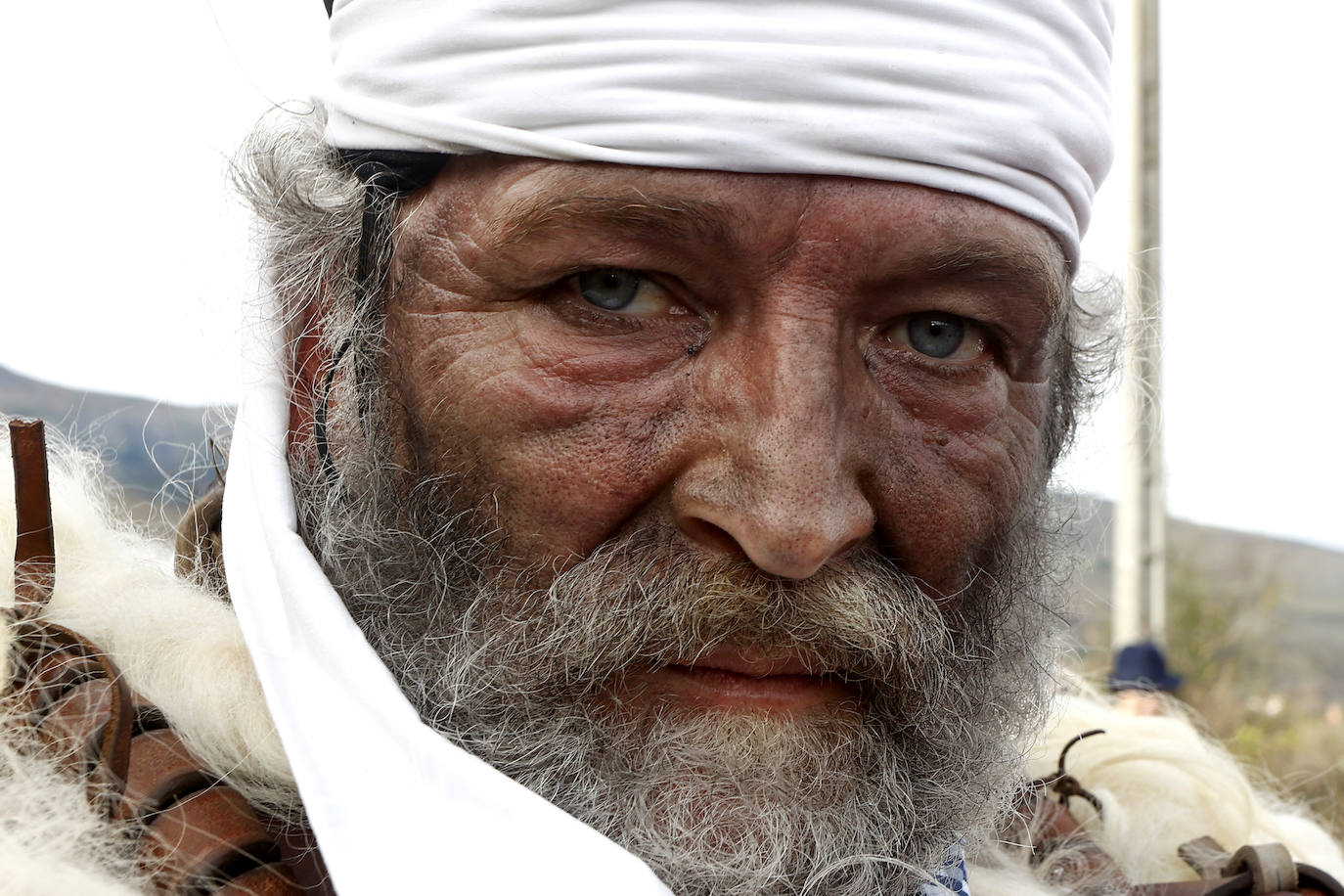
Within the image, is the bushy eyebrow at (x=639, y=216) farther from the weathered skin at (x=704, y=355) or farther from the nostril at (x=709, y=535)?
the nostril at (x=709, y=535)

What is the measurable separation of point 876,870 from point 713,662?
1.29 ft

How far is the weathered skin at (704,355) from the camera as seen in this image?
1514 millimetres

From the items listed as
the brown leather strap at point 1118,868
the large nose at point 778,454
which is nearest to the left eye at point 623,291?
the large nose at point 778,454

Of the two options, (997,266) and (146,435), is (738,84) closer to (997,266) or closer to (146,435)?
(997,266)

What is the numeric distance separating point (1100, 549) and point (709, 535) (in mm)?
1763

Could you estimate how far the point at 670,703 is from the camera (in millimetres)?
1567

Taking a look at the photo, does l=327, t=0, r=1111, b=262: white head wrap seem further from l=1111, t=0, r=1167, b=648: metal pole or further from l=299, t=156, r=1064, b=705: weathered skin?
l=1111, t=0, r=1167, b=648: metal pole

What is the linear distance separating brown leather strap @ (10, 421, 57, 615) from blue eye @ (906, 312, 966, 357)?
1.15 m

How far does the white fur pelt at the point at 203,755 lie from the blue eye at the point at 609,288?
0.68 metres

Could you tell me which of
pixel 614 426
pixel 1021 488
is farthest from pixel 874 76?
pixel 1021 488

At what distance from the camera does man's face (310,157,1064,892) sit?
4.99ft

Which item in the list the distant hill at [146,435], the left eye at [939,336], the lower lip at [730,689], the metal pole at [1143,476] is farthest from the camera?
the metal pole at [1143,476]

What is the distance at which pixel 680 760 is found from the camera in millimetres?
1539

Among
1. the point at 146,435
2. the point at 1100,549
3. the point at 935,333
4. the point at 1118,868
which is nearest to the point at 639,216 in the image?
the point at 935,333
